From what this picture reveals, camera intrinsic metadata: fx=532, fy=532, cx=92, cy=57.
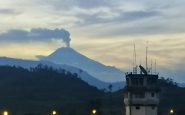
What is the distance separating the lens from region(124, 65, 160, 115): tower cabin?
316 feet

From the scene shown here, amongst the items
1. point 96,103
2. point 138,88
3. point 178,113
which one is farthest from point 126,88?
point 96,103

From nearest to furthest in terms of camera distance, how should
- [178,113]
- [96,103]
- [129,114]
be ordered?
[129,114], [178,113], [96,103]

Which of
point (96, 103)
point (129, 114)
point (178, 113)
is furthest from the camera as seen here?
point (96, 103)

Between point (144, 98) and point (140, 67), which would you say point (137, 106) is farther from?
point (140, 67)

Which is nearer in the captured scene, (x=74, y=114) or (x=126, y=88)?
(x=126, y=88)

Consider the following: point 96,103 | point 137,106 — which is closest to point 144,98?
point 137,106

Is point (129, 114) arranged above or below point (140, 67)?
below

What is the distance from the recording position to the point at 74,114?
199625 mm

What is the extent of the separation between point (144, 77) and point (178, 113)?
81.1m

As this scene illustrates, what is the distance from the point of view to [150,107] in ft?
318

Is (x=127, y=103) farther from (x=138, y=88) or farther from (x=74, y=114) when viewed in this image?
(x=74, y=114)

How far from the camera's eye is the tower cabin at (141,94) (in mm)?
96375

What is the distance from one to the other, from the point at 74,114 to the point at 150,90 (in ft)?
342

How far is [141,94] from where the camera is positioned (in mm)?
97250
